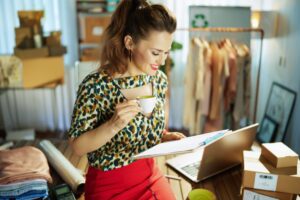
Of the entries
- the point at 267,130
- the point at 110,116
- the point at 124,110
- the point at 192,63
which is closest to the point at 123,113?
the point at 124,110

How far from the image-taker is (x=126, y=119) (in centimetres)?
108

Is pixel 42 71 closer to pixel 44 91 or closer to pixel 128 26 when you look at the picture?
pixel 44 91

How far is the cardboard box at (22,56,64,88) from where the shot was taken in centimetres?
306

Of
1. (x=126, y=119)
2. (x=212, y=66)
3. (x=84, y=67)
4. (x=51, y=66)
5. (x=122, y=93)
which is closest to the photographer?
(x=126, y=119)

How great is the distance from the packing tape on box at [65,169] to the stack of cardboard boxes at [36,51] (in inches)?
54.4

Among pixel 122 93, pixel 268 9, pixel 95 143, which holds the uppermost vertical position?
pixel 268 9

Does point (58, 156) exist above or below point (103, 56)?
below

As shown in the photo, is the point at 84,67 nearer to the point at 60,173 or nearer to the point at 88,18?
the point at 60,173

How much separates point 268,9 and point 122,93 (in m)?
2.64

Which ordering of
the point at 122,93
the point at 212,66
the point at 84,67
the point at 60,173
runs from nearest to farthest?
1. the point at 122,93
2. the point at 60,173
3. the point at 84,67
4. the point at 212,66

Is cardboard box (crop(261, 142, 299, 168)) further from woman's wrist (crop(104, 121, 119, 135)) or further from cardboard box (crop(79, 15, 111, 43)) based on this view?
cardboard box (crop(79, 15, 111, 43))

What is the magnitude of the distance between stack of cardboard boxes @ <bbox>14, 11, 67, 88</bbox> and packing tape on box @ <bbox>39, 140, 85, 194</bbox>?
138 centimetres

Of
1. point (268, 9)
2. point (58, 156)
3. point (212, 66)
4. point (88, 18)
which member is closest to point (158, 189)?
point (58, 156)

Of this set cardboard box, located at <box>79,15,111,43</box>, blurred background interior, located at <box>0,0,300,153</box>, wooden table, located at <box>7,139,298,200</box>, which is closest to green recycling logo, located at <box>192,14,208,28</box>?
blurred background interior, located at <box>0,0,300,153</box>
